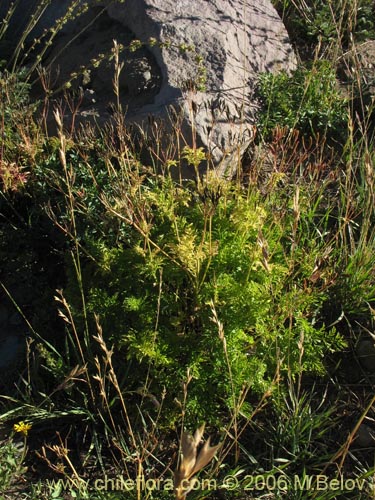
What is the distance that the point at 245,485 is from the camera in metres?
2.49

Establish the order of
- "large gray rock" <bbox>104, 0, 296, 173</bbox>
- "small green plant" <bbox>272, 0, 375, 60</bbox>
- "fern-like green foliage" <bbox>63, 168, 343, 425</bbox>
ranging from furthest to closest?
"small green plant" <bbox>272, 0, 375, 60</bbox> → "large gray rock" <bbox>104, 0, 296, 173</bbox> → "fern-like green foliage" <bbox>63, 168, 343, 425</bbox>

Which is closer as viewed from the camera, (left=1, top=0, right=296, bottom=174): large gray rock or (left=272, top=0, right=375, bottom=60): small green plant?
(left=1, top=0, right=296, bottom=174): large gray rock

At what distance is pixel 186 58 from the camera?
4176 mm

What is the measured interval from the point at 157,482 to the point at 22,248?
1.55 metres

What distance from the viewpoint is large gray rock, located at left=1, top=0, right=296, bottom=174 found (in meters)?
4.02

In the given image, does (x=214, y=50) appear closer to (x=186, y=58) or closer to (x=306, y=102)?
(x=186, y=58)

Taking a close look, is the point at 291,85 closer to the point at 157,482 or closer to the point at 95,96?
the point at 95,96

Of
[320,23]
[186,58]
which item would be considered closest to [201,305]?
[186,58]

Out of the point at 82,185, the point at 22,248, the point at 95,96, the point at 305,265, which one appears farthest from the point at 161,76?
the point at 305,265

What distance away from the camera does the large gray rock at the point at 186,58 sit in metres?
4.02

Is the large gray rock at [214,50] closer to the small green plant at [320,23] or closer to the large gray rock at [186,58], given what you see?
the large gray rock at [186,58]

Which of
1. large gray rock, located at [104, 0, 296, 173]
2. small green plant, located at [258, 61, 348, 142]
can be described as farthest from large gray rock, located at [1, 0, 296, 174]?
small green plant, located at [258, 61, 348, 142]

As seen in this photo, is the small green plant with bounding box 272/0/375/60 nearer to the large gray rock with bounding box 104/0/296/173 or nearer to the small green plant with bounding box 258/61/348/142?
the large gray rock with bounding box 104/0/296/173

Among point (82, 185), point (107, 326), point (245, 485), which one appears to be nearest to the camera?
point (245, 485)
